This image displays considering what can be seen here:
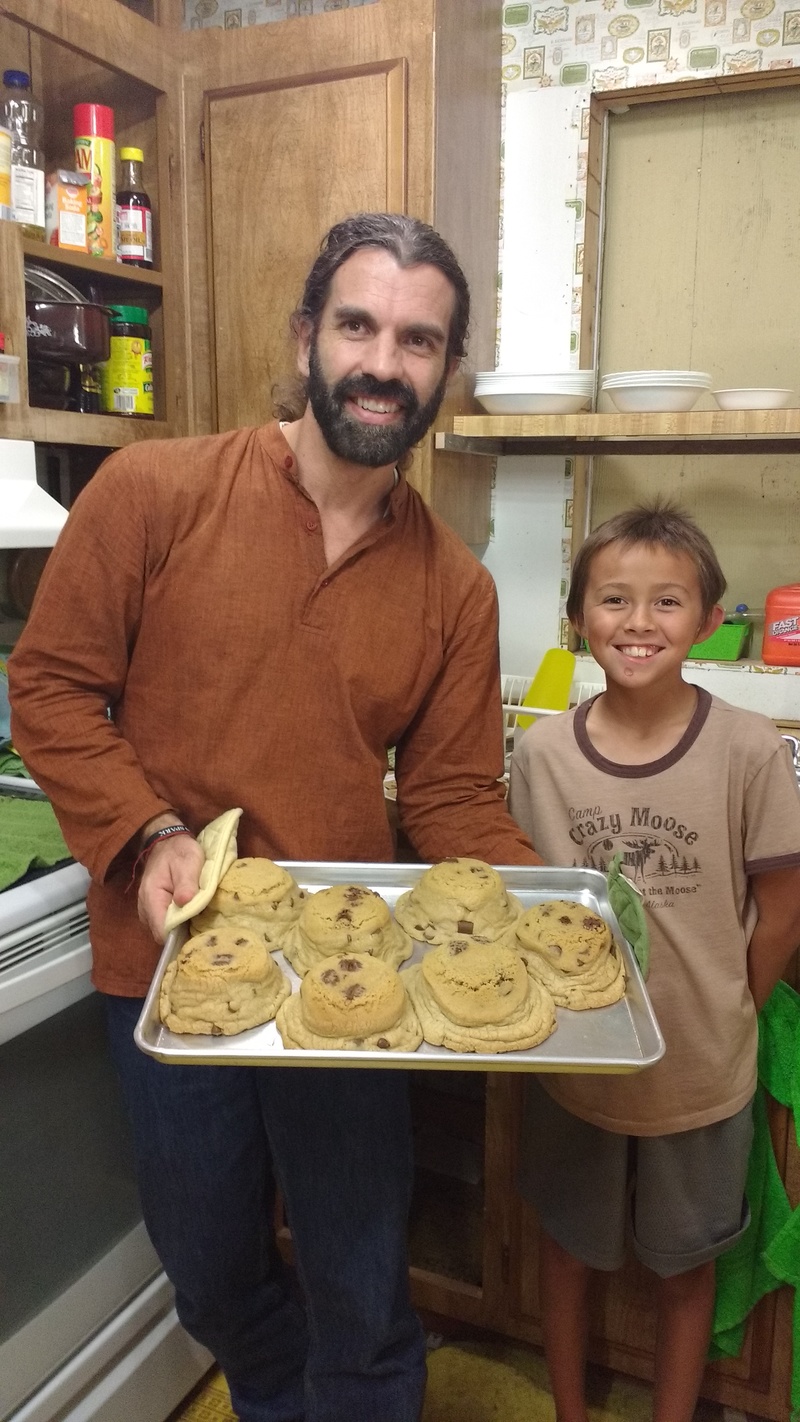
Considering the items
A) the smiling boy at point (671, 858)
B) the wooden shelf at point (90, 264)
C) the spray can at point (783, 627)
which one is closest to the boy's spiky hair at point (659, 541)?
the smiling boy at point (671, 858)

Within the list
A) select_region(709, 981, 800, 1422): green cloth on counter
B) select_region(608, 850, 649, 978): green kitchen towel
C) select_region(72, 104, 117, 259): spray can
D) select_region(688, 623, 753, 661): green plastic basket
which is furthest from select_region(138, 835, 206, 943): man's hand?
select_region(688, 623, 753, 661): green plastic basket

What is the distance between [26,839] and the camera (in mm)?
1303

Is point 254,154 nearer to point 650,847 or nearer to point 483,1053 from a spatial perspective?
point 650,847

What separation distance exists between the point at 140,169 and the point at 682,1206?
196 centimetres

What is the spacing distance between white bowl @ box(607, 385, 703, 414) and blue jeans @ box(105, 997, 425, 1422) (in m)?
1.21

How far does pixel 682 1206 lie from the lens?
128 cm

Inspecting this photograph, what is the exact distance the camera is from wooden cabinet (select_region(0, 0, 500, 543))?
5.65 ft

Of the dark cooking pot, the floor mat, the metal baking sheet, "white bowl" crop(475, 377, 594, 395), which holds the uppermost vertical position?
the dark cooking pot

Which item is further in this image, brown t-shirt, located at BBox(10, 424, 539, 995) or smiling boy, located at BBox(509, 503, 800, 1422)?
smiling boy, located at BBox(509, 503, 800, 1422)

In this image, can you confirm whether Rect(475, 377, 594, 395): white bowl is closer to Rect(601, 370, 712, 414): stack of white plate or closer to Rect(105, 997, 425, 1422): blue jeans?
Rect(601, 370, 712, 414): stack of white plate

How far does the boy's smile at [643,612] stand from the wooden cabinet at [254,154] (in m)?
0.73

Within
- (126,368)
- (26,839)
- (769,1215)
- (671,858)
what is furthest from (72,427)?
(769,1215)

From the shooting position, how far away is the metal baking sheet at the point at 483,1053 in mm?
877

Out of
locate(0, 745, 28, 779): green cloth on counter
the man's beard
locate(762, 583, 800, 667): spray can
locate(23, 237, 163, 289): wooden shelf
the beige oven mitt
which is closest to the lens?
the beige oven mitt
